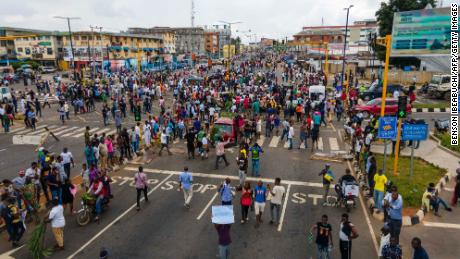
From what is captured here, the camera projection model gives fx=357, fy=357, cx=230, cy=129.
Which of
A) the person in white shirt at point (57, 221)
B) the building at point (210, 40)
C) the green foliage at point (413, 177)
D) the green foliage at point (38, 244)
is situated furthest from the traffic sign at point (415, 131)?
the building at point (210, 40)

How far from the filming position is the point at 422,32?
41.2 metres

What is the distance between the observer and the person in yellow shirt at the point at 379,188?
38.7ft

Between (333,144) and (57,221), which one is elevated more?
(57,221)

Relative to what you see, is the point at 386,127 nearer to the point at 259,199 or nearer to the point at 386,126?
the point at 386,126

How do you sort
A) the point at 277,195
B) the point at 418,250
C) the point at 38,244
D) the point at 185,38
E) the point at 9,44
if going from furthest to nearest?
the point at 185,38 → the point at 9,44 → the point at 277,195 → the point at 38,244 → the point at 418,250

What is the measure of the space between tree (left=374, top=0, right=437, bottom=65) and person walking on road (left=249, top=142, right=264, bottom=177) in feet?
149

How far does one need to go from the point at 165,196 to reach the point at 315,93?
2165 cm

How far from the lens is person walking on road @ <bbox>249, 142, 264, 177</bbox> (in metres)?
15.2

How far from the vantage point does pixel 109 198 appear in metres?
12.7

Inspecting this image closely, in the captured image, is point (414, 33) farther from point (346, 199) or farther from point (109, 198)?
point (109, 198)

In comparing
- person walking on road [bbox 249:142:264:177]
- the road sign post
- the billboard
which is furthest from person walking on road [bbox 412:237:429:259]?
the billboard

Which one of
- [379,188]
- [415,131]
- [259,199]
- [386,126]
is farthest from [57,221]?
[415,131]

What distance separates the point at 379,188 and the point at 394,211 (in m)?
1.90

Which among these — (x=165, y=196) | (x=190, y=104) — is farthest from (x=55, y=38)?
(x=165, y=196)
